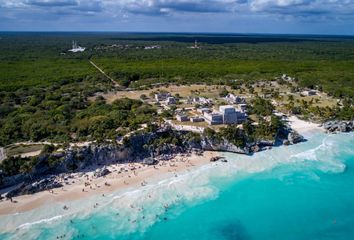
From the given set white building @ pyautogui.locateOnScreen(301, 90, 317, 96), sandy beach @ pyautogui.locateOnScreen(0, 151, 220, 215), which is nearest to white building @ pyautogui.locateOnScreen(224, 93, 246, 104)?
white building @ pyautogui.locateOnScreen(301, 90, 317, 96)

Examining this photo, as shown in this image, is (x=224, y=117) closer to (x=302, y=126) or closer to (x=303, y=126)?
(x=302, y=126)

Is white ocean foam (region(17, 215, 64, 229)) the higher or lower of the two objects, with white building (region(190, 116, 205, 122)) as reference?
lower

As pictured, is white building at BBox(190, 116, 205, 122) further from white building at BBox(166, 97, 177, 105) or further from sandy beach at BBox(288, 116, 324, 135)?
sandy beach at BBox(288, 116, 324, 135)

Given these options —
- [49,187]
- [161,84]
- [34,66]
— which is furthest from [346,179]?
[34,66]

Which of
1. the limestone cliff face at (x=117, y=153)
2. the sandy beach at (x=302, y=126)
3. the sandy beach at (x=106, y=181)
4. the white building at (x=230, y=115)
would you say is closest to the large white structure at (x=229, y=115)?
the white building at (x=230, y=115)

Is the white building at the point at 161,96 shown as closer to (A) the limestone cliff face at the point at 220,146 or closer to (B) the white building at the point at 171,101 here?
(B) the white building at the point at 171,101
